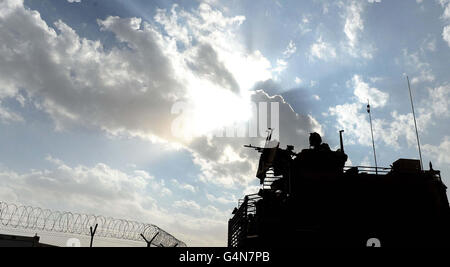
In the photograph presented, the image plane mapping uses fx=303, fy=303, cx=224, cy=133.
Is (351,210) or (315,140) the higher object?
(315,140)

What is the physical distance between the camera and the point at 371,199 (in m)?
28.4

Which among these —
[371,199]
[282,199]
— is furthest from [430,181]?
[282,199]

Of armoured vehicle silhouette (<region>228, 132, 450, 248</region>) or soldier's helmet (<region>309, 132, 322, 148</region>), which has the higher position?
soldier's helmet (<region>309, 132, 322, 148</region>)

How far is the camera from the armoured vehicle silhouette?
26281 mm

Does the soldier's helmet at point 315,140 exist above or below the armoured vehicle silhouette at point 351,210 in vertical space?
above

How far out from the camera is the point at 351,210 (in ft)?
90.8

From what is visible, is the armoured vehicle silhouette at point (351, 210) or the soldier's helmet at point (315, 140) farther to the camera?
the soldier's helmet at point (315, 140)

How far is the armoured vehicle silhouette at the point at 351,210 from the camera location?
26281 millimetres

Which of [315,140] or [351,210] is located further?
[315,140]

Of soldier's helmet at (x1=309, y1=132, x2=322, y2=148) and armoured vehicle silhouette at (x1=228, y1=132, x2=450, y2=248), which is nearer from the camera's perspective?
armoured vehicle silhouette at (x1=228, y1=132, x2=450, y2=248)
